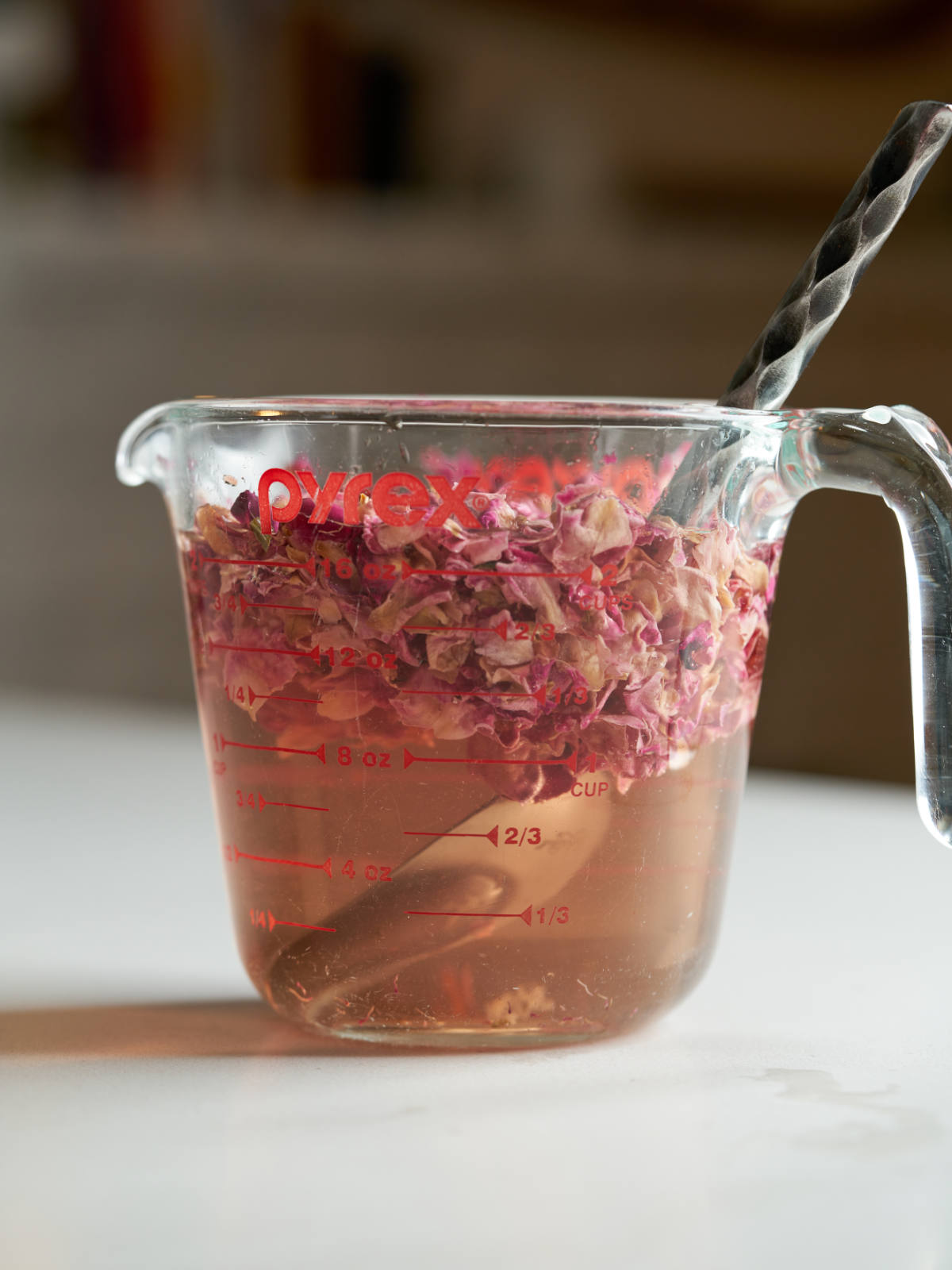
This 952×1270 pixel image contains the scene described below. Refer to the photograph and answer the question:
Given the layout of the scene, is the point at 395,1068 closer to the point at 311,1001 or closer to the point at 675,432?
the point at 311,1001

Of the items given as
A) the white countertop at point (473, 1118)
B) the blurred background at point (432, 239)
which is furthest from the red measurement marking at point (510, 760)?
the blurred background at point (432, 239)

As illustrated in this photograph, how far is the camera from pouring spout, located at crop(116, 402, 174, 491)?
1.71ft

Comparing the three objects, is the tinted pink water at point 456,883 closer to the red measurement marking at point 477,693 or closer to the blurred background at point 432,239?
the red measurement marking at point 477,693

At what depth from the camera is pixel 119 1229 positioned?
1.25ft

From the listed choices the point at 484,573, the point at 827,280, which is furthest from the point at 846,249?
the point at 484,573

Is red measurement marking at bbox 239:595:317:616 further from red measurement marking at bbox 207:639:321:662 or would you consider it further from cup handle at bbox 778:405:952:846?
cup handle at bbox 778:405:952:846

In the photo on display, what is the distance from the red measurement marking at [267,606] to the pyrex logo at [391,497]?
0.03 metres

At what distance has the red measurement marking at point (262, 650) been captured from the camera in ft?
1.53

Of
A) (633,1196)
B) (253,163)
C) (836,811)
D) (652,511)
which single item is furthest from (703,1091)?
(253,163)

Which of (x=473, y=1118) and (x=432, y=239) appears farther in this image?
(x=432, y=239)

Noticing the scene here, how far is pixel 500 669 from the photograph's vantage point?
17.8 inches

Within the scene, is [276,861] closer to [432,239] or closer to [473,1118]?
Result: [473,1118]

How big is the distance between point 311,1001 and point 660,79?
175 cm

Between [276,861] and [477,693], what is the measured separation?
0.10 metres
